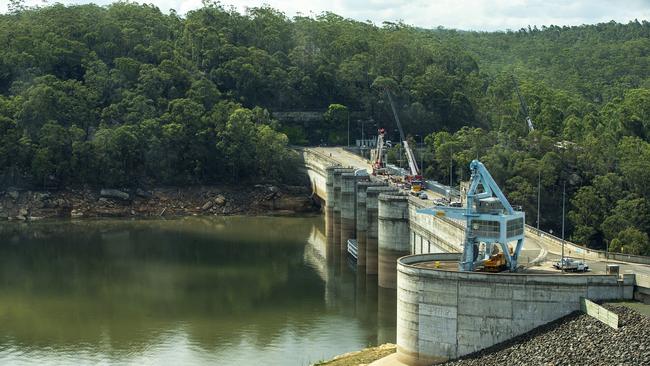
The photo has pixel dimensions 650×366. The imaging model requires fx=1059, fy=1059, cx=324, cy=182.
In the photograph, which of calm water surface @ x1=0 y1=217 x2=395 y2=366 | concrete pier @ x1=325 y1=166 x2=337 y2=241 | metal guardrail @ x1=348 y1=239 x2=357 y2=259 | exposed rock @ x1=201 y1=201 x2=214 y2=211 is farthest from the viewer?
exposed rock @ x1=201 y1=201 x2=214 y2=211

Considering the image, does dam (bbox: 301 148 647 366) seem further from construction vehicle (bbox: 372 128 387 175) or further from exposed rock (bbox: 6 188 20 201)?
exposed rock (bbox: 6 188 20 201)

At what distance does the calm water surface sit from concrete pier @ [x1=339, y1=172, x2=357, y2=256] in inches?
116

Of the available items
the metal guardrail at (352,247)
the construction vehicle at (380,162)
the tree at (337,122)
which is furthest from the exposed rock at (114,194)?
the metal guardrail at (352,247)

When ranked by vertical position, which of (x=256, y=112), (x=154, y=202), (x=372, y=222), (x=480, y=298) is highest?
(x=256, y=112)

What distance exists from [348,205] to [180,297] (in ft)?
94.4

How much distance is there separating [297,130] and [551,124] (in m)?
38.9

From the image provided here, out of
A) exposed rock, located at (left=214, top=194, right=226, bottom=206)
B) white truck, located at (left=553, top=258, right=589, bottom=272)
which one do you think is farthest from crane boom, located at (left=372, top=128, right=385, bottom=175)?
white truck, located at (left=553, top=258, right=589, bottom=272)

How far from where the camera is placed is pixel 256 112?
511ft

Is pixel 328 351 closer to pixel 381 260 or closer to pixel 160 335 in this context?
pixel 160 335

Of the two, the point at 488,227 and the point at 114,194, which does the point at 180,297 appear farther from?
the point at 114,194

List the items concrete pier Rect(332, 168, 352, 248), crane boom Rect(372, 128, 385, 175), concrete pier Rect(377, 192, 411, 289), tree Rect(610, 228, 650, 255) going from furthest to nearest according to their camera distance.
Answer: crane boom Rect(372, 128, 385, 175)
concrete pier Rect(332, 168, 352, 248)
tree Rect(610, 228, 650, 255)
concrete pier Rect(377, 192, 411, 289)

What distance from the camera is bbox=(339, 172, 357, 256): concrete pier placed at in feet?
367

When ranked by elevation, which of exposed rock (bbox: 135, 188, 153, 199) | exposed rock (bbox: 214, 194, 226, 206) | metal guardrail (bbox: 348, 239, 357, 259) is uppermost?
exposed rock (bbox: 135, 188, 153, 199)

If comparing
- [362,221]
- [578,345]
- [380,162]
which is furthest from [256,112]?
[578,345]
